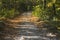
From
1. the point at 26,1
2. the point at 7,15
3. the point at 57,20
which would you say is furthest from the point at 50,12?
the point at 26,1

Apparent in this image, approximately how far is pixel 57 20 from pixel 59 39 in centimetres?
653

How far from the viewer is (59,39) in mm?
10242

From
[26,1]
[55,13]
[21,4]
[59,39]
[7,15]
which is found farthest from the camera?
[26,1]

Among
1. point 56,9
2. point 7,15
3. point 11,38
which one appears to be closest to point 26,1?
point 7,15

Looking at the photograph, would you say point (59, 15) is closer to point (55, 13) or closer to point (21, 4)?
point (55, 13)

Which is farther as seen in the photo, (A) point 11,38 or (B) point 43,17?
(B) point 43,17

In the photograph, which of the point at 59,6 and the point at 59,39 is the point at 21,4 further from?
the point at 59,39

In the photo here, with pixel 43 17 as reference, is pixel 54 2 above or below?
above

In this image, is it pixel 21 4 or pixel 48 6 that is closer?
pixel 48 6

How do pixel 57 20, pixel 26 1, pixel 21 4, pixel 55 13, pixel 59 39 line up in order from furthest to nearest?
1. pixel 26 1
2. pixel 21 4
3. pixel 55 13
4. pixel 57 20
5. pixel 59 39

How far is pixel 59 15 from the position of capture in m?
17.4

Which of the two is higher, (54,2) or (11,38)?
(54,2)

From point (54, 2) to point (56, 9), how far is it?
93cm

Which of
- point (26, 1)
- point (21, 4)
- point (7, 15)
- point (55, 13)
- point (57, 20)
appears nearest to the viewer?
point (57, 20)
